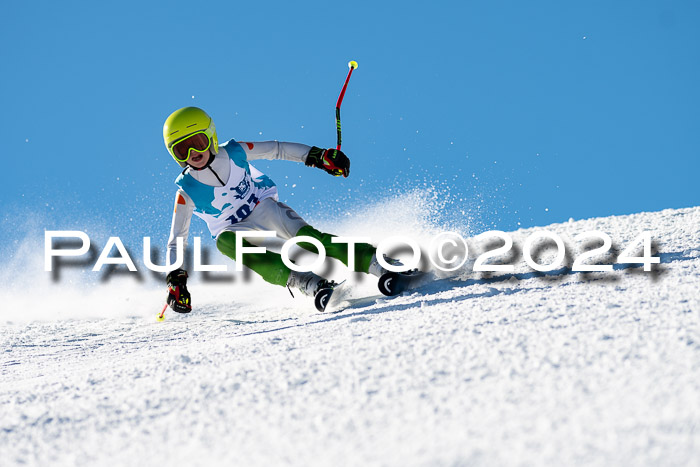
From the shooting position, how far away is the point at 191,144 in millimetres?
4617

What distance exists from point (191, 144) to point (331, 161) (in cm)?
98

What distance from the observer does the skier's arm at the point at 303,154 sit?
16.0 feet

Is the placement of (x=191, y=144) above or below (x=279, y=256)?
above

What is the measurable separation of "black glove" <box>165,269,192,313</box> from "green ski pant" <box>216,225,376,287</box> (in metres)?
0.39

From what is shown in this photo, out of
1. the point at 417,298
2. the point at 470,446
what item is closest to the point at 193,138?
the point at 417,298

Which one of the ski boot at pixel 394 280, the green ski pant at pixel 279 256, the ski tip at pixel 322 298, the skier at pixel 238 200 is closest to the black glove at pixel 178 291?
the skier at pixel 238 200

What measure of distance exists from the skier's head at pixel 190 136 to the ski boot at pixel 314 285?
101cm

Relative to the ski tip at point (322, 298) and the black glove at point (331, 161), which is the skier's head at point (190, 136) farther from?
the ski tip at point (322, 298)

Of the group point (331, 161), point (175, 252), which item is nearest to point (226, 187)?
point (175, 252)

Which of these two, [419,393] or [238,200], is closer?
[419,393]

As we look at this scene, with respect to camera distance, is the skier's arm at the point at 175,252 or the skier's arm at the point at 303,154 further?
the skier's arm at the point at 303,154

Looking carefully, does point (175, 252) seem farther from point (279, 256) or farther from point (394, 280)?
point (394, 280)

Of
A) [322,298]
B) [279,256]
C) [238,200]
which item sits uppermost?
[238,200]

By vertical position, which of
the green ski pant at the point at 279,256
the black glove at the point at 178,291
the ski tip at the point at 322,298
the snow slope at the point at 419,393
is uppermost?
the green ski pant at the point at 279,256
